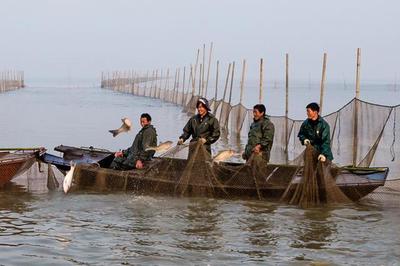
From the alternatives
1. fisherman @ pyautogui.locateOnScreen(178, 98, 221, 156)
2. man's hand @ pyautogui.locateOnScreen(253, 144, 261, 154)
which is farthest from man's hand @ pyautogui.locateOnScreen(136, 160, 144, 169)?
man's hand @ pyautogui.locateOnScreen(253, 144, 261, 154)

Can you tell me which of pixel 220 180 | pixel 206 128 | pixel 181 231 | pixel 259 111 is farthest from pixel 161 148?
pixel 181 231

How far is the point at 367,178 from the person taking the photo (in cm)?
1050

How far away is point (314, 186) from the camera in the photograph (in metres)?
10.2

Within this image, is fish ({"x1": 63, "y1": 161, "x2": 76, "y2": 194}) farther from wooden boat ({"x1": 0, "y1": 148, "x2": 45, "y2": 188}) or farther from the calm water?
wooden boat ({"x1": 0, "y1": 148, "x2": 45, "y2": 188})

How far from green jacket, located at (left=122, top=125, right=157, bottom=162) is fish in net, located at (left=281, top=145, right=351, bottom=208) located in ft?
8.42

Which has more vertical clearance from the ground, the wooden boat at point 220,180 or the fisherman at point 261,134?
the fisherman at point 261,134

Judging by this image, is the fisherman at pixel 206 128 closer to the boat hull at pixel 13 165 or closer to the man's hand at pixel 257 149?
the man's hand at pixel 257 149

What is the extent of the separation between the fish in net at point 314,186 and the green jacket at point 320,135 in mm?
172

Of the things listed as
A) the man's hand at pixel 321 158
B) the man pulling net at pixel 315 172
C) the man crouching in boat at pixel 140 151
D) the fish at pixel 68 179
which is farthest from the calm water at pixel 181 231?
the man's hand at pixel 321 158

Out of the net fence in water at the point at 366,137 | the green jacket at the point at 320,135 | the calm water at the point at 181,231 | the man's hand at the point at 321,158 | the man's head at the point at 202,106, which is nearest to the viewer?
the calm water at the point at 181,231

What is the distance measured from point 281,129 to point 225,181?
241 inches

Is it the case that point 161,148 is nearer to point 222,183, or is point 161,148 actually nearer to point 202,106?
point 202,106

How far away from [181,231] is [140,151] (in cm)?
311

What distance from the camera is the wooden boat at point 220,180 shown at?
10.5 m
